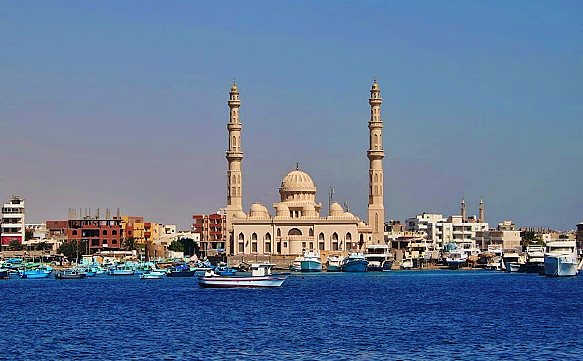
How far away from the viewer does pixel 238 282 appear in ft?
265

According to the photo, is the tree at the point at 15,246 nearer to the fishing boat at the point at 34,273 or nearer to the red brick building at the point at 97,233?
the red brick building at the point at 97,233

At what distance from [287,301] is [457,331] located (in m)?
20.7

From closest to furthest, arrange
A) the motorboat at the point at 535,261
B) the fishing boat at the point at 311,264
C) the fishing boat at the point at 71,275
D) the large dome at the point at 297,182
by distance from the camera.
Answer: the fishing boat at the point at 71,275
the motorboat at the point at 535,261
the fishing boat at the point at 311,264
the large dome at the point at 297,182

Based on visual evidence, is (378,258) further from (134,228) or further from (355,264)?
(134,228)

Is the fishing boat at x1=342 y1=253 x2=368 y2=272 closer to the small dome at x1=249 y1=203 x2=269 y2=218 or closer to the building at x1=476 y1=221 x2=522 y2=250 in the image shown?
the small dome at x1=249 y1=203 x2=269 y2=218

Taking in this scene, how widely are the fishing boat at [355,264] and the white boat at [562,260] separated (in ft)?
75.3

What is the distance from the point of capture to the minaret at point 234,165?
133375 mm

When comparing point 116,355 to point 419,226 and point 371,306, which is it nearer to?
point 371,306

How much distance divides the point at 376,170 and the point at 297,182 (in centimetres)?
1163

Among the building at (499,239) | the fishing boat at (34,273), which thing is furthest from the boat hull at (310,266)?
the building at (499,239)

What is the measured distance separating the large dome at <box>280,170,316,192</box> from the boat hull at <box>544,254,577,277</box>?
143 feet

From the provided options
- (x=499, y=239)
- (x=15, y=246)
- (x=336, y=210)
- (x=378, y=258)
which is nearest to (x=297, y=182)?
(x=336, y=210)

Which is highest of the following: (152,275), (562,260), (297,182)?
(297,182)

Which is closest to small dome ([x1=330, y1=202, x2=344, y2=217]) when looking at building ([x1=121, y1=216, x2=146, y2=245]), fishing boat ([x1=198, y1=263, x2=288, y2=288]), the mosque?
the mosque
